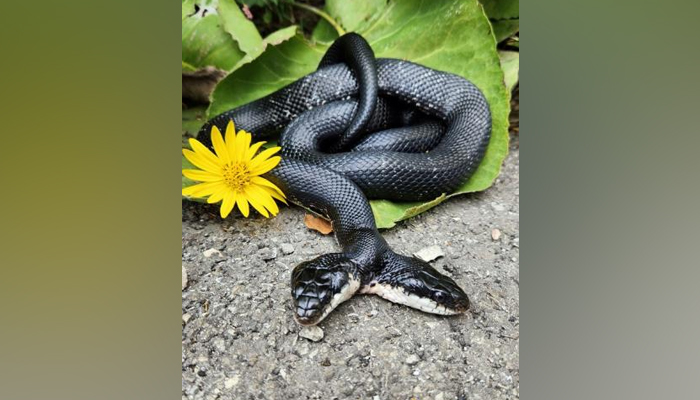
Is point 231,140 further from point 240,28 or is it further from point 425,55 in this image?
point 425,55

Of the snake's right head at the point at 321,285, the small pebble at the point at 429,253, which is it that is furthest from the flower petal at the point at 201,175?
the small pebble at the point at 429,253

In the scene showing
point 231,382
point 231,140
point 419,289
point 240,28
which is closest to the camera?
point 231,382

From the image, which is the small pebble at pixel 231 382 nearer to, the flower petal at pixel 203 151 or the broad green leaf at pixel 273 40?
the flower petal at pixel 203 151

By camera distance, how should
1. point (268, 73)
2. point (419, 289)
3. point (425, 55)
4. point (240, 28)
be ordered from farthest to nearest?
point (425, 55), point (268, 73), point (240, 28), point (419, 289)

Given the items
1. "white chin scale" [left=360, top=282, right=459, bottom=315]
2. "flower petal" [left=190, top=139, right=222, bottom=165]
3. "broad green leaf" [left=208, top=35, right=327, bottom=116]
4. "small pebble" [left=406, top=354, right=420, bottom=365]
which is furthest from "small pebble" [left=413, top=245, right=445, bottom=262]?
"broad green leaf" [left=208, top=35, right=327, bottom=116]

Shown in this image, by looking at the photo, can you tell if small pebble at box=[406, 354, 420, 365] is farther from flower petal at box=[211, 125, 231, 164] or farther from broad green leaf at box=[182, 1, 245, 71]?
broad green leaf at box=[182, 1, 245, 71]

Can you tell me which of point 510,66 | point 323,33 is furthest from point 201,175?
point 510,66
